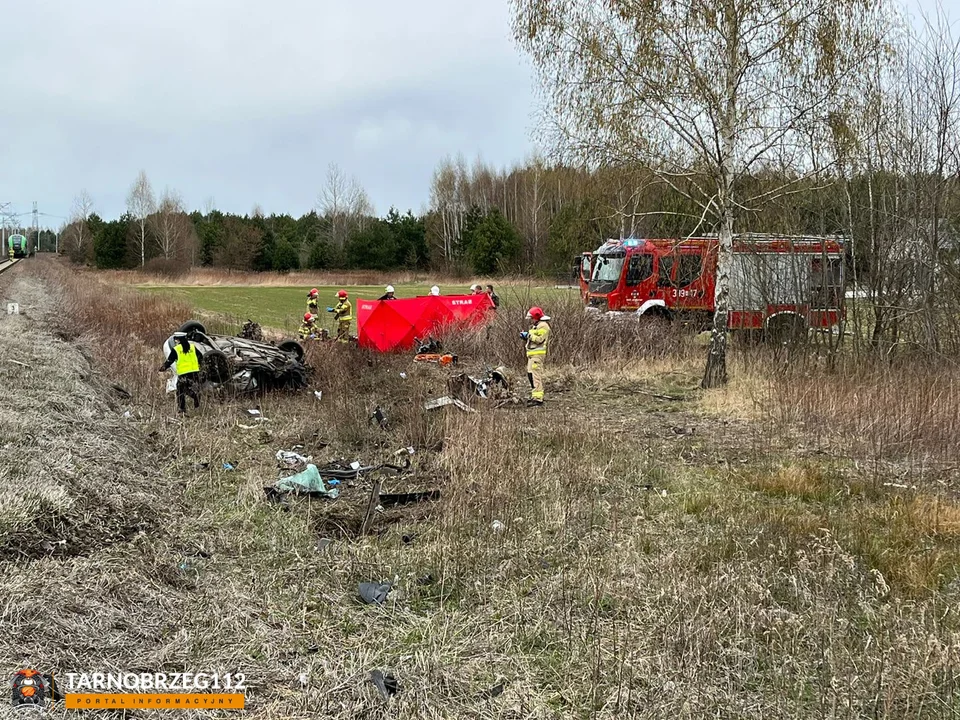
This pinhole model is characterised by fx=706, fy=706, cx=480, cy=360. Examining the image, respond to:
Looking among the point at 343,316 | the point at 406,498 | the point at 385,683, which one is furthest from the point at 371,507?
the point at 343,316

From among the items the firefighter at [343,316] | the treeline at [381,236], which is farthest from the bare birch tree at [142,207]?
the firefighter at [343,316]

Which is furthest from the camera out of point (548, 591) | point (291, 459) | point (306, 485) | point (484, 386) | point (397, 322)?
point (397, 322)

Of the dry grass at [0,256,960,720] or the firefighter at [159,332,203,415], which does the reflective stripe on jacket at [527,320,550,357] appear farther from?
the firefighter at [159,332,203,415]

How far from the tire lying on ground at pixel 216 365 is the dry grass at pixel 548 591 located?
2.92m

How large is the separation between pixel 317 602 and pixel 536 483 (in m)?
2.43

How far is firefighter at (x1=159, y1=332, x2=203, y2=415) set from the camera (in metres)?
8.68

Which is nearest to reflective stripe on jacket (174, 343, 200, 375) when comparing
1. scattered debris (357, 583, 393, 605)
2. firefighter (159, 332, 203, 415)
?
firefighter (159, 332, 203, 415)

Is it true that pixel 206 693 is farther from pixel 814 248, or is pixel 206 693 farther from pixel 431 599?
pixel 814 248

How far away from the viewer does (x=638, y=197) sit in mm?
10469

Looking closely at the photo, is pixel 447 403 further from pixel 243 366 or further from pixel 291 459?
pixel 243 366

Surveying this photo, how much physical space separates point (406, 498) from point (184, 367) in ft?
14.5

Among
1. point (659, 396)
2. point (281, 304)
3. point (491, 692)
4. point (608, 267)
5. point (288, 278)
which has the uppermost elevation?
point (288, 278)

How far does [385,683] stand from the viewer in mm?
3023

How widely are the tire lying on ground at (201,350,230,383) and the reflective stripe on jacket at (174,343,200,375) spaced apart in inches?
36.0
